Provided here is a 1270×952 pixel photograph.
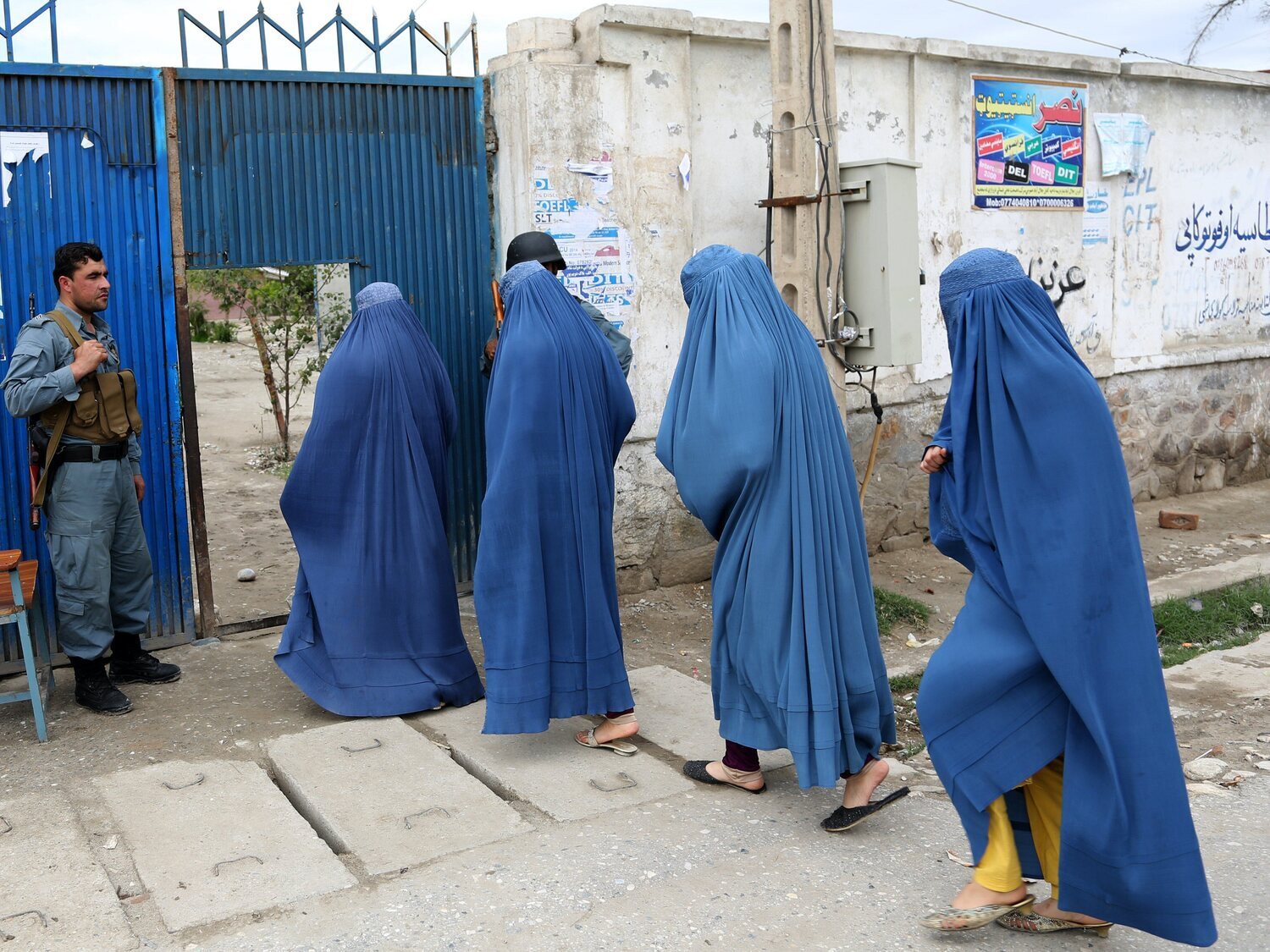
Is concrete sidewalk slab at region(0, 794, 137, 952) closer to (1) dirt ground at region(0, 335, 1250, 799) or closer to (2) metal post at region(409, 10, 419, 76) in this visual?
(1) dirt ground at region(0, 335, 1250, 799)

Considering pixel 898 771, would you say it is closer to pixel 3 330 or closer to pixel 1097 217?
pixel 3 330

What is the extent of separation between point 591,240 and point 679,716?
7.88 ft

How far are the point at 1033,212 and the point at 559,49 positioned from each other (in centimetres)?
329

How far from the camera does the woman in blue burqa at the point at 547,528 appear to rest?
3.98m

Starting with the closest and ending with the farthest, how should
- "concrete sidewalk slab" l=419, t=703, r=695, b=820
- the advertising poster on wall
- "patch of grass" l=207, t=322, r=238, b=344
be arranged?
"concrete sidewalk slab" l=419, t=703, r=695, b=820, the advertising poster on wall, "patch of grass" l=207, t=322, r=238, b=344

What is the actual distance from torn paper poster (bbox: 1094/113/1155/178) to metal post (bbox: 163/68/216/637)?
5.53m

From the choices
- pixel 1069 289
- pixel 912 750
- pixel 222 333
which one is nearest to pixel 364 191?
pixel 912 750

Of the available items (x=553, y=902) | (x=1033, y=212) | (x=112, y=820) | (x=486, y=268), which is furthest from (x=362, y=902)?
(x=1033, y=212)

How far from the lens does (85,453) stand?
4.46 meters

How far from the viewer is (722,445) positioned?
3.47 metres

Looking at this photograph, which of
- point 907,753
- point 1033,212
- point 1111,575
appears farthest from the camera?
point 1033,212

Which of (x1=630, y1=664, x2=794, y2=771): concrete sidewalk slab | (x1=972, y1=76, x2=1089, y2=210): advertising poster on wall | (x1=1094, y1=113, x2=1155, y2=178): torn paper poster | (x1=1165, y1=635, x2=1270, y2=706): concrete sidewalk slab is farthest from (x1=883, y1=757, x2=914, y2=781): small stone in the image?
(x1=1094, y1=113, x2=1155, y2=178): torn paper poster

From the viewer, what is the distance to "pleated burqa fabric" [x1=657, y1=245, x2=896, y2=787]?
136 inches

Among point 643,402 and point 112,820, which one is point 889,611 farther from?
point 112,820
